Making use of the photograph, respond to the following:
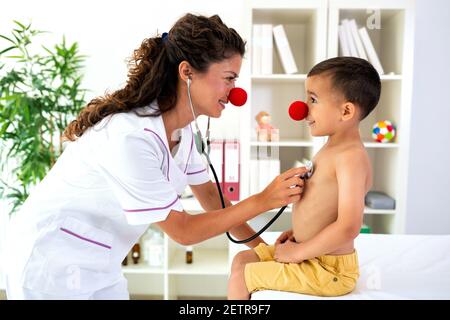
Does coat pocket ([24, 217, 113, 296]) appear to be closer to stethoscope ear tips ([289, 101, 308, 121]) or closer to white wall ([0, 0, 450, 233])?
stethoscope ear tips ([289, 101, 308, 121])

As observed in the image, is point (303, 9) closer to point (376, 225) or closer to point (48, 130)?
point (376, 225)

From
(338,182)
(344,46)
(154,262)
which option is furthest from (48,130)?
(338,182)

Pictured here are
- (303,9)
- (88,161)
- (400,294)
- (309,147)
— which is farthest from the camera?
(309,147)

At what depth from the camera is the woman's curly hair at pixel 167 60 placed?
1050mm

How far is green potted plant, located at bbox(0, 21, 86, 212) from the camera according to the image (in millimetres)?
2131

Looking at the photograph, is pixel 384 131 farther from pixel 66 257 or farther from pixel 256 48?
pixel 66 257

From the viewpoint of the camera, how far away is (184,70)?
1.06 m

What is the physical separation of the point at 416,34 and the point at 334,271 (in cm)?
161

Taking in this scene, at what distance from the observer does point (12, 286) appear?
1.11 metres

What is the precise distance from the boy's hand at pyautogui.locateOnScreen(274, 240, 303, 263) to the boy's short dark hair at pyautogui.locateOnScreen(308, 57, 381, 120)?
0.38 metres

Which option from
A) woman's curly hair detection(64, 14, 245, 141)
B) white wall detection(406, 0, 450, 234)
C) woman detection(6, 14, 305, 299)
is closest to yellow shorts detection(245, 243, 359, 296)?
woman detection(6, 14, 305, 299)

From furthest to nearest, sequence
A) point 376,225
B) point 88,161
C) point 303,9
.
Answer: point 376,225 < point 303,9 < point 88,161

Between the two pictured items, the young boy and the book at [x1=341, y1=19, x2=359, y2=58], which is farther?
the book at [x1=341, y1=19, x2=359, y2=58]

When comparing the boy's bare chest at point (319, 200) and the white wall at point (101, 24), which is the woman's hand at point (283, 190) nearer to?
the boy's bare chest at point (319, 200)
